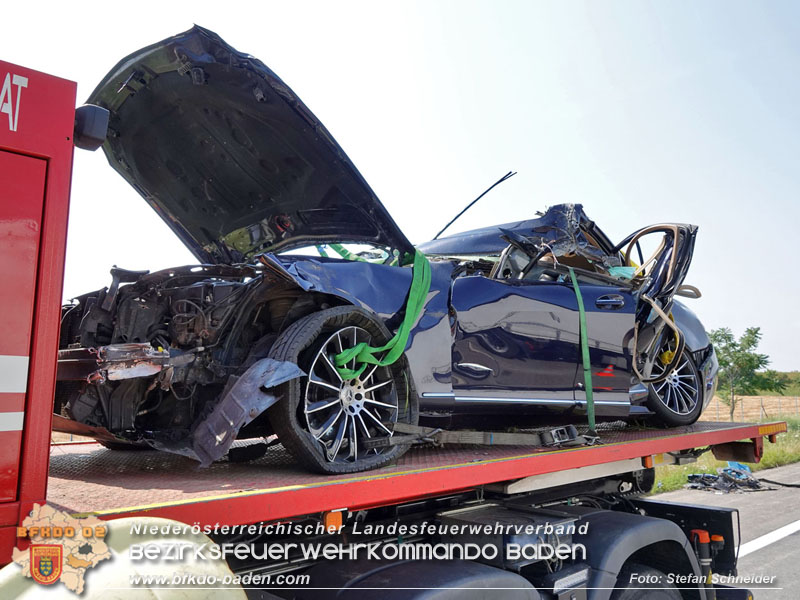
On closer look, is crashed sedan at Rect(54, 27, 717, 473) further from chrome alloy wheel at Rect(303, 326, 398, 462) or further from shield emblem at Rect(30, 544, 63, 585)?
shield emblem at Rect(30, 544, 63, 585)

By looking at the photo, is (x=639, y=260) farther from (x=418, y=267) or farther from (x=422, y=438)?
(x=422, y=438)

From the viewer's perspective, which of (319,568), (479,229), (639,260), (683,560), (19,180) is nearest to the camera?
(19,180)

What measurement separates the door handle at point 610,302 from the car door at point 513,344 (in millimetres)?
249

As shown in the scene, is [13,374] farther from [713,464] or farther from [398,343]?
[713,464]

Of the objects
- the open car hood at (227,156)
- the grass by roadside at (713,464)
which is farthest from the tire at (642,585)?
the grass by roadside at (713,464)

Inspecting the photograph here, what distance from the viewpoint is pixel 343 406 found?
3.05m

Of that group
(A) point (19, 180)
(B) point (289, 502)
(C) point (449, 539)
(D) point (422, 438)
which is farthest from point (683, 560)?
(A) point (19, 180)

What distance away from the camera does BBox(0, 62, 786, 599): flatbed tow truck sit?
5.43ft

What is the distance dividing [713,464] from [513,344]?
12087 mm

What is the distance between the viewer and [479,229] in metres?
5.07

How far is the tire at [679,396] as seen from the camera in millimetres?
5155

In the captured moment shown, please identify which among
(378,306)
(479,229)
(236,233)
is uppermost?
(479,229)

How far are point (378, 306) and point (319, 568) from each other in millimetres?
1311

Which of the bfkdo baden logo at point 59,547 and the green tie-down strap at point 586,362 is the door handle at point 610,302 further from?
the bfkdo baden logo at point 59,547
